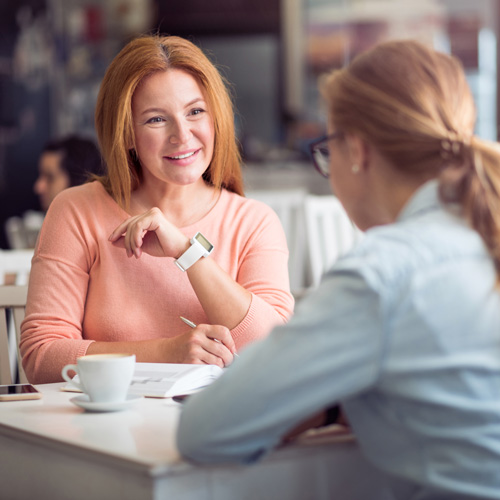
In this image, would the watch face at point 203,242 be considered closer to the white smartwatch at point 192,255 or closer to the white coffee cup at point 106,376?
the white smartwatch at point 192,255

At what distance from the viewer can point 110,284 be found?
1.58 metres

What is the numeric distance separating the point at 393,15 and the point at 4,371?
5.76 metres

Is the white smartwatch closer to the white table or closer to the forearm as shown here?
the forearm

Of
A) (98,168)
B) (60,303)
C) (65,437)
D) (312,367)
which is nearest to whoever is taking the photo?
(312,367)

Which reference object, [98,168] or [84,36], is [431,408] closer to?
[98,168]

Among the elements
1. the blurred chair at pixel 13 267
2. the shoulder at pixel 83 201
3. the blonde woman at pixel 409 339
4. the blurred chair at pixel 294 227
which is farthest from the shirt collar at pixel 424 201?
the blurred chair at pixel 294 227

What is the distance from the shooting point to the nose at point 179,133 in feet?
5.30

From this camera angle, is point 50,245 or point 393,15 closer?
point 50,245

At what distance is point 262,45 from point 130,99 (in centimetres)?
543

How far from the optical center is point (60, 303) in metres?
1.54

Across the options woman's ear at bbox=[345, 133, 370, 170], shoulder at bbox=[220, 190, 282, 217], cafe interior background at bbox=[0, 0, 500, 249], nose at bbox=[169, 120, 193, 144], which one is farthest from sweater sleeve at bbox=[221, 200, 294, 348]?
cafe interior background at bbox=[0, 0, 500, 249]

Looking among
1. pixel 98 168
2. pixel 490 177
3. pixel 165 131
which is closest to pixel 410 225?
pixel 490 177

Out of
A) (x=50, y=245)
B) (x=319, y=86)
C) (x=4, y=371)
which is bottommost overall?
(x=4, y=371)

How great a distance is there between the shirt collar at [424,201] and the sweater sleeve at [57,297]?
2.44ft
